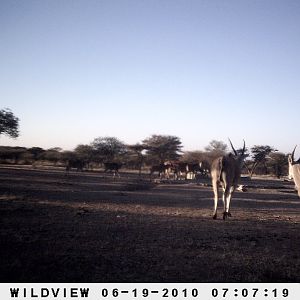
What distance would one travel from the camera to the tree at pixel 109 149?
70562mm

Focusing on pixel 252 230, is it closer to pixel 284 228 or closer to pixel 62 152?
pixel 284 228

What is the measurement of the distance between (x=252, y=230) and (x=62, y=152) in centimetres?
7019

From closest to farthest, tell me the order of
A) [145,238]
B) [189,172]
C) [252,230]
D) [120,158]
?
[145,238], [252,230], [189,172], [120,158]

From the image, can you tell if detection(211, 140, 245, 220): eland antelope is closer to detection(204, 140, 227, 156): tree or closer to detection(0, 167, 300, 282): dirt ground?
detection(0, 167, 300, 282): dirt ground

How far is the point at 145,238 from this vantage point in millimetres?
8883

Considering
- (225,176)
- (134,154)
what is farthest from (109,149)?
(225,176)

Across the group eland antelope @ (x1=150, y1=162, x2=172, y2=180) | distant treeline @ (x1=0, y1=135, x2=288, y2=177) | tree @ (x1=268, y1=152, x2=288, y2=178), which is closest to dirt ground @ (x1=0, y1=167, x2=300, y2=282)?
eland antelope @ (x1=150, y1=162, x2=172, y2=180)

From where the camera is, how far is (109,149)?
7094 centimetres

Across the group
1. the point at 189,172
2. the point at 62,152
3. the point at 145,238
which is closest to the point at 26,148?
the point at 62,152

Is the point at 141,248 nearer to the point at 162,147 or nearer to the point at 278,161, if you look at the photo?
the point at 162,147

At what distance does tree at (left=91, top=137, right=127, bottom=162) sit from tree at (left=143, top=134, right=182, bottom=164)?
21.1 ft

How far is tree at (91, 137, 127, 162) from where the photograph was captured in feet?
232

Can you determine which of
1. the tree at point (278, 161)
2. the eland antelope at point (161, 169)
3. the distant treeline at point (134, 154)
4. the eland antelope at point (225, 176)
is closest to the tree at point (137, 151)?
the distant treeline at point (134, 154)

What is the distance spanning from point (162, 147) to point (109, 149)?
1158 cm
